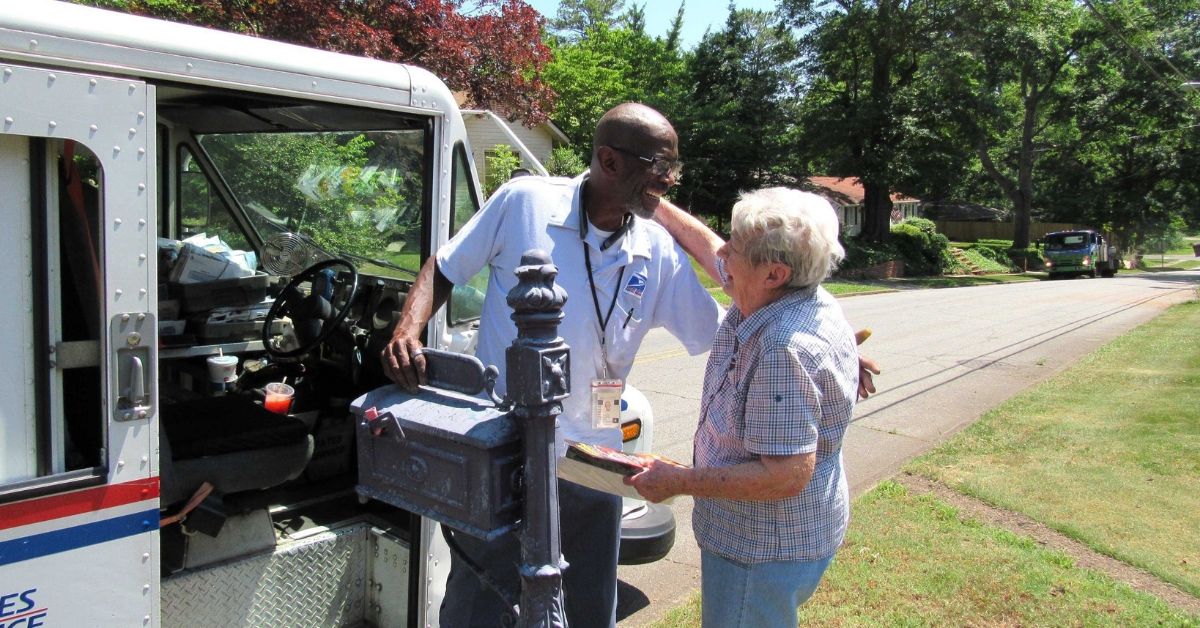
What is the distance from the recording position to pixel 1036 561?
4.46 meters

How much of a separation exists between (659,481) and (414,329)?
32.7 inches

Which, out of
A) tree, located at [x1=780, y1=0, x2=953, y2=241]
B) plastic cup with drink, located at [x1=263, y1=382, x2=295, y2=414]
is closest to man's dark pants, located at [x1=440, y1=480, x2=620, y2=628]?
plastic cup with drink, located at [x1=263, y1=382, x2=295, y2=414]

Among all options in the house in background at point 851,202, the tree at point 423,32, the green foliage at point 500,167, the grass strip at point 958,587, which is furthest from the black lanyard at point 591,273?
the house in background at point 851,202

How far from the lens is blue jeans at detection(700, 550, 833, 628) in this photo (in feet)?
7.39

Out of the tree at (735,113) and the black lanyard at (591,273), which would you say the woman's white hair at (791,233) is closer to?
the black lanyard at (591,273)

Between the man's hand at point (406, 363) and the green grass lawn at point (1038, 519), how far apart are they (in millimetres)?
2195

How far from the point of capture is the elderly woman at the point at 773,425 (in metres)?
2.08

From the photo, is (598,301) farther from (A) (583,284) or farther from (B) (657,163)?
(B) (657,163)

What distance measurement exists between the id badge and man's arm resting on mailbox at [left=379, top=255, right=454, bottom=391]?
542mm

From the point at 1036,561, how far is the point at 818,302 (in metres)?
3.08

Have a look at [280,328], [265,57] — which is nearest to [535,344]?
[265,57]

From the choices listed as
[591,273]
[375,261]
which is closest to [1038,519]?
[591,273]

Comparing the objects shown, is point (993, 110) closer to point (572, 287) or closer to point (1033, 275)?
point (1033, 275)

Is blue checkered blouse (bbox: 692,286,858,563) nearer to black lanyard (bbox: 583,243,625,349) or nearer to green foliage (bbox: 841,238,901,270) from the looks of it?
black lanyard (bbox: 583,243,625,349)
